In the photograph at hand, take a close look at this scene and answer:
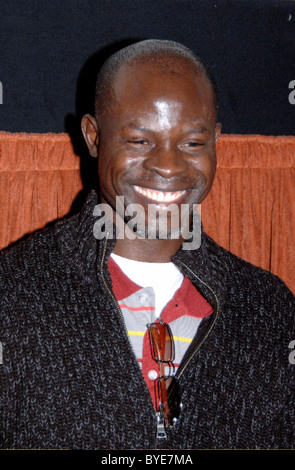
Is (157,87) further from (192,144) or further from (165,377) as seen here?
(165,377)

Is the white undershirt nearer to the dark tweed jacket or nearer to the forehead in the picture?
the dark tweed jacket

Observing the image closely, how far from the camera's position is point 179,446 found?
1.14 metres

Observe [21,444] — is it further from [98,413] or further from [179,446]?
[179,446]

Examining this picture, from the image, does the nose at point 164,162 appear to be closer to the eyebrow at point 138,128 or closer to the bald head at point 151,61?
the eyebrow at point 138,128

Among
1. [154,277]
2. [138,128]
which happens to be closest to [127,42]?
[138,128]

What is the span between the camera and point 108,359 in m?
1.12

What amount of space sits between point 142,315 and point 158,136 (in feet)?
1.21

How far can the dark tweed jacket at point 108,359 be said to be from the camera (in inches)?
42.3

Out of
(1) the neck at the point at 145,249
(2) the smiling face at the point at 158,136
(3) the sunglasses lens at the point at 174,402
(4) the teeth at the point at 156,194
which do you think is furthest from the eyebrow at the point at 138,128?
(3) the sunglasses lens at the point at 174,402

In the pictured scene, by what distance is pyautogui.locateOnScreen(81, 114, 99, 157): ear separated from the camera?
126 centimetres

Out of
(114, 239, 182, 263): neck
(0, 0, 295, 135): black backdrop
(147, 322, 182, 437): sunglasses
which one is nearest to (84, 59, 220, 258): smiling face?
(114, 239, 182, 263): neck

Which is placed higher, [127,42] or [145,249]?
[127,42]
